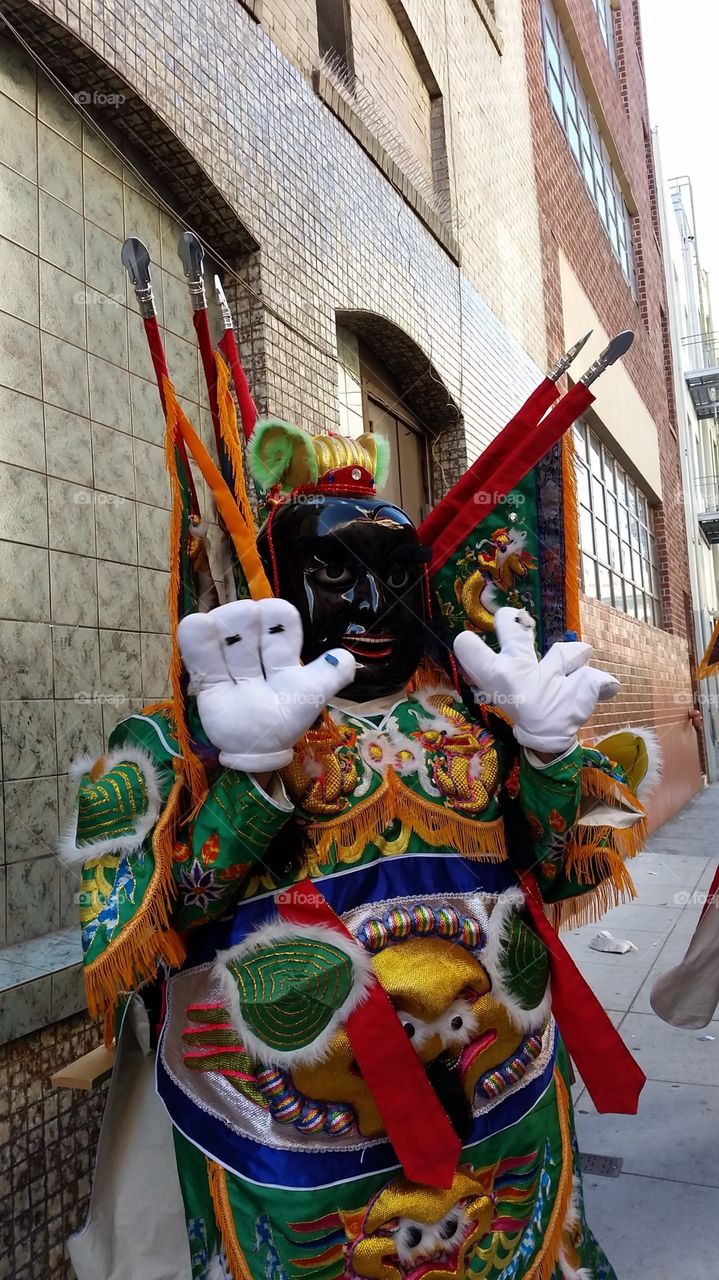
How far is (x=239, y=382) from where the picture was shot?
219 cm

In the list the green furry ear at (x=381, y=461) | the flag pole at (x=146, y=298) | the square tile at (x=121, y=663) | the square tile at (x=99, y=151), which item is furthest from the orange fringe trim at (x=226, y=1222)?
the square tile at (x=99, y=151)

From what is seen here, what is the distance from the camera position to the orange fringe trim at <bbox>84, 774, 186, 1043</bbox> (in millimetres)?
1641

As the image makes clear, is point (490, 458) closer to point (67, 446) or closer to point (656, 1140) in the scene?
point (67, 446)

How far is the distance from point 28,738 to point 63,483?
0.82m

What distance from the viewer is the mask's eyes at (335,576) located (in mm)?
1928

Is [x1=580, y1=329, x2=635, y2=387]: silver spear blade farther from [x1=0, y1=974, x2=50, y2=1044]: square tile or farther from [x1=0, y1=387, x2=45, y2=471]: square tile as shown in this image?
[x1=0, y1=974, x2=50, y2=1044]: square tile

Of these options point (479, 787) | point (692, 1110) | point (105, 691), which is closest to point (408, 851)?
point (479, 787)

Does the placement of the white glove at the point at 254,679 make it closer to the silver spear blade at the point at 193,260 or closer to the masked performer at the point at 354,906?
the masked performer at the point at 354,906

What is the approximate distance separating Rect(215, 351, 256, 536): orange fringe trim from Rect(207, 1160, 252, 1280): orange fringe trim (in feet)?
3.85

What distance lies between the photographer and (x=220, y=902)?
1721 mm

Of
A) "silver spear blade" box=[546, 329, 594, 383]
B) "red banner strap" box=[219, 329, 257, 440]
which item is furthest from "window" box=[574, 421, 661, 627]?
"silver spear blade" box=[546, 329, 594, 383]

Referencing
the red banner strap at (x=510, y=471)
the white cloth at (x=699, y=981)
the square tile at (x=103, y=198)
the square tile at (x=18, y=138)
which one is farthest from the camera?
the white cloth at (x=699, y=981)

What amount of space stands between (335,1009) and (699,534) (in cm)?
1936

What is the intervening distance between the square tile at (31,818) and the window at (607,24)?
13.7 metres
